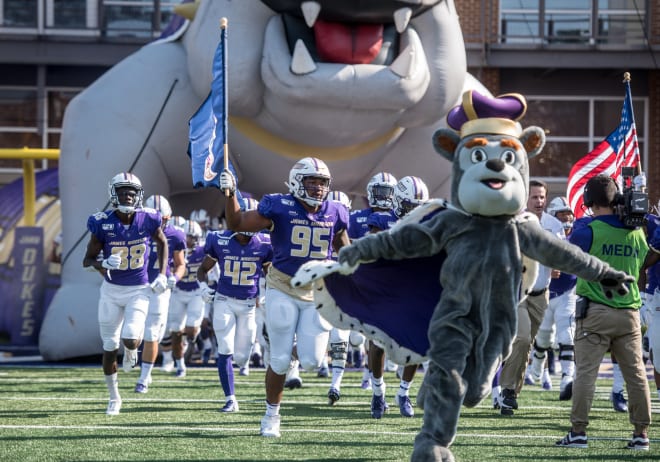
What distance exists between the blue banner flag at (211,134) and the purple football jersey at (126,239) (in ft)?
6.03

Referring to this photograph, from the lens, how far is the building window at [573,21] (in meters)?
23.0

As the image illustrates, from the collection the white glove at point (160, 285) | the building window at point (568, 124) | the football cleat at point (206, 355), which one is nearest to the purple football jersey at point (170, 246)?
the white glove at point (160, 285)

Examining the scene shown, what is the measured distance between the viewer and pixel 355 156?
13266 mm

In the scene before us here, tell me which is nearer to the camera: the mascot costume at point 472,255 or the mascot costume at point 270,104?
the mascot costume at point 472,255

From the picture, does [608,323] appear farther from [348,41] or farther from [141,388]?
[348,41]

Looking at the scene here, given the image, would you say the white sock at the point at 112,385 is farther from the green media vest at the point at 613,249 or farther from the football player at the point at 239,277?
the green media vest at the point at 613,249

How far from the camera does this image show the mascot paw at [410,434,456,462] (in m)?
5.68

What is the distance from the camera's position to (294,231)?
7.93 m

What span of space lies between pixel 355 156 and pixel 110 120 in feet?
8.94

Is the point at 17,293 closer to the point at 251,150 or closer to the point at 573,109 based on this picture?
the point at 251,150

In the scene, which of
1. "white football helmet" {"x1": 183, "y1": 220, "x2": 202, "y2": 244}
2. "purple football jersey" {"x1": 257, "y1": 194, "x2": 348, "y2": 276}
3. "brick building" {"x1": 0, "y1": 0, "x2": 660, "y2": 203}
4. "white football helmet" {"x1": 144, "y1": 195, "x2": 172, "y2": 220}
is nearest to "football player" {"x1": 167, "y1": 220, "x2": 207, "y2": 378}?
"white football helmet" {"x1": 183, "y1": 220, "x2": 202, "y2": 244}

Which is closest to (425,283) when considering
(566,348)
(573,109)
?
(566,348)

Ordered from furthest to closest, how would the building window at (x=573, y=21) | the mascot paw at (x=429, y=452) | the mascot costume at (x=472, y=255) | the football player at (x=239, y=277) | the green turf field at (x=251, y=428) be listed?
the building window at (x=573, y=21) < the football player at (x=239, y=277) < the green turf field at (x=251, y=428) < the mascot costume at (x=472, y=255) < the mascot paw at (x=429, y=452)

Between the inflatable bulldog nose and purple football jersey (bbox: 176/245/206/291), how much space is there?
24.5ft
